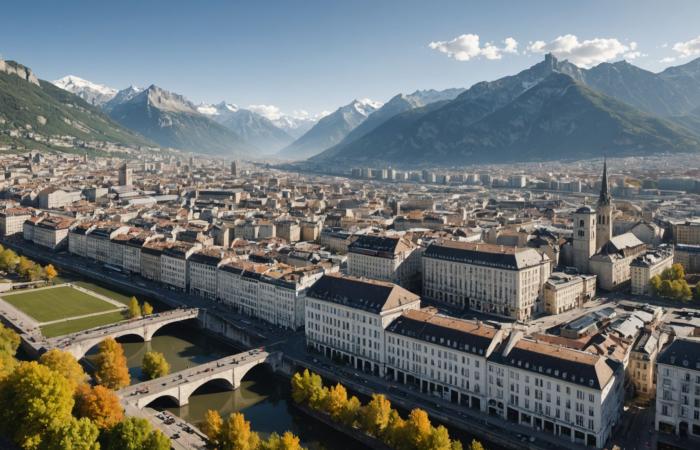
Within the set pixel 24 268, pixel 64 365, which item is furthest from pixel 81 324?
pixel 24 268

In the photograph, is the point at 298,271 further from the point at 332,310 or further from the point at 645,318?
the point at 645,318

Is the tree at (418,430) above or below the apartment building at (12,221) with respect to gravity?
below

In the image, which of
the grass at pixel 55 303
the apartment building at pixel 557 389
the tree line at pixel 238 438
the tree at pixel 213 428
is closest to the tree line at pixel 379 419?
the apartment building at pixel 557 389

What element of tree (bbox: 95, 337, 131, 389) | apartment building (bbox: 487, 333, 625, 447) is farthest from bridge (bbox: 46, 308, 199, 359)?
apartment building (bbox: 487, 333, 625, 447)

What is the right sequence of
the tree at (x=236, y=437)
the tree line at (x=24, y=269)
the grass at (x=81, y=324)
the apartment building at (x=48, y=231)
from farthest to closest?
the apartment building at (x=48, y=231) → the tree line at (x=24, y=269) → the grass at (x=81, y=324) → the tree at (x=236, y=437)

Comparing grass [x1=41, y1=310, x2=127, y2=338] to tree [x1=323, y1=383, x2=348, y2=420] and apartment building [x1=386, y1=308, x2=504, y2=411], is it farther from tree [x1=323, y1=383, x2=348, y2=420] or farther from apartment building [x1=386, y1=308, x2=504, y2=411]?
apartment building [x1=386, y1=308, x2=504, y2=411]

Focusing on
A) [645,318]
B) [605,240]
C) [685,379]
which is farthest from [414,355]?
[605,240]

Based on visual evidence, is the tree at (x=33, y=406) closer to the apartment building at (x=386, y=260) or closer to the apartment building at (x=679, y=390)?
the apartment building at (x=679, y=390)
